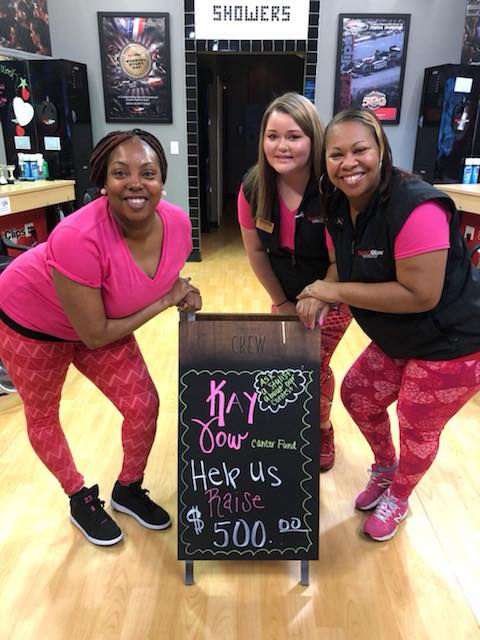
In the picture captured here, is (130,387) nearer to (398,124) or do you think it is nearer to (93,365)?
(93,365)

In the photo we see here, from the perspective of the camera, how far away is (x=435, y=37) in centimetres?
471

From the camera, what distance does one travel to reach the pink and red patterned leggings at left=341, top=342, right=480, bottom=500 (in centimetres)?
142

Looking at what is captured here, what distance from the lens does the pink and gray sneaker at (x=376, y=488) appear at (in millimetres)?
1809

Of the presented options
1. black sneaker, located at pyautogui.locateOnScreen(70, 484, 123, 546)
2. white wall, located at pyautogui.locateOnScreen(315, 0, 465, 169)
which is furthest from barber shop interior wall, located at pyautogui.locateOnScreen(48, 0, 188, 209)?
black sneaker, located at pyautogui.locateOnScreen(70, 484, 123, 546)

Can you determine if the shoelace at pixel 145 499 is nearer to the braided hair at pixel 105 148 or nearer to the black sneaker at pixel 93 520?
the black sneaker at pixel 93 520

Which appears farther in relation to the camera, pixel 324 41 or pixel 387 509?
pixel 324 41

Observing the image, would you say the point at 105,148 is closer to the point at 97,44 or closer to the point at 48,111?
the point at 48,111

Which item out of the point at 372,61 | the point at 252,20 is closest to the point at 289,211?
the point at 252,20

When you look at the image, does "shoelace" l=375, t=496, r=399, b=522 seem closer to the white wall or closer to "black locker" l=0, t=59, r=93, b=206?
"black locker" l=0, t=59, r=93, b=206

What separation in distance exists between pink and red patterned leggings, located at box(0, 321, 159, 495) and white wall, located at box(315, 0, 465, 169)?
4189 millimetres

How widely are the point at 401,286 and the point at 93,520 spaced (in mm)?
1221

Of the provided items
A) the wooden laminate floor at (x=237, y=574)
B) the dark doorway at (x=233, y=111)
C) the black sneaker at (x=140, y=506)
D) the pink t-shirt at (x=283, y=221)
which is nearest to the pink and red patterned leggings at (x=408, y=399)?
the wooden laminate floor at (x=237, y=574)

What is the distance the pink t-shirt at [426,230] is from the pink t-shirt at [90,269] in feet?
2.09

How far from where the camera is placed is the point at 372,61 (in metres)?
4.71
